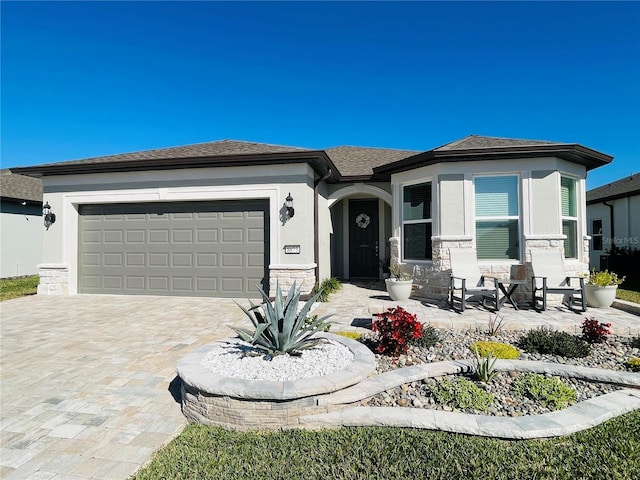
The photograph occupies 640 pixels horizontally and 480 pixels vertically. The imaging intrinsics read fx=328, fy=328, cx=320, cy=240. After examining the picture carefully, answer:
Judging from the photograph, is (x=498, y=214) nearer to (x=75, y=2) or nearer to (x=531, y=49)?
(x=531, y=49)

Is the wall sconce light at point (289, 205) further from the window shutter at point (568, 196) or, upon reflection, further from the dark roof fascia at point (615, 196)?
the dark roof fascia at point (615, 196)

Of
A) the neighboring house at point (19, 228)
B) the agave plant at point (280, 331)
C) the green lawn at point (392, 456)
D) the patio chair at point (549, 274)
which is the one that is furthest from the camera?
the neighboring house at point (19, 228)

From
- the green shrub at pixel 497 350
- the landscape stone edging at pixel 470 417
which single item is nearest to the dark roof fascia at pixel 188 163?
the green shrub at pixel 497 350

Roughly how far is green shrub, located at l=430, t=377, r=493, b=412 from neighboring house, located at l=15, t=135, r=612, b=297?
4.30 m

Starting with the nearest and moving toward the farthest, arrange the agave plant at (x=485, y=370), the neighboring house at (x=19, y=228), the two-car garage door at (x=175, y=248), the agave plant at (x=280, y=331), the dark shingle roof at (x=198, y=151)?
1. the agave plant at (x=485, y=370)
2. the agave plant at (x=280, y=331)
3. the dark shingle roof at (x=198, y=151)
4. the two-car garage door at (x=175, y=248)
5. the neighboring house at (x=19, y=228)

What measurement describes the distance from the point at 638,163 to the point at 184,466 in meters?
21.8

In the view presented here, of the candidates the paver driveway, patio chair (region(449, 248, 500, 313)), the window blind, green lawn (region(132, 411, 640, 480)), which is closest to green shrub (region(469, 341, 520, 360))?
green lawn (region(132, 411, 640, 480))

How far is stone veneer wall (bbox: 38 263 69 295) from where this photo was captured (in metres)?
8.74

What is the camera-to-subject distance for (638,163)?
1581 centimetres

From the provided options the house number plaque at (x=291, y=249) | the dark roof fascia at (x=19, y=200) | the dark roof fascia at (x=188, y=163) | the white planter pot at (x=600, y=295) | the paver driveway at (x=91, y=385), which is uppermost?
the dark roof fascia at (x=188, y=163)

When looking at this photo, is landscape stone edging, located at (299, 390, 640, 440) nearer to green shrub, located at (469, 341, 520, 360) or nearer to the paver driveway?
green shrub, located at (469, 341, 520, 360)

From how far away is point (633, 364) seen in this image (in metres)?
3.59

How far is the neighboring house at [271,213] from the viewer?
279 inches

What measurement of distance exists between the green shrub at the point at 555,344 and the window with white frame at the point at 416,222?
353 cm
